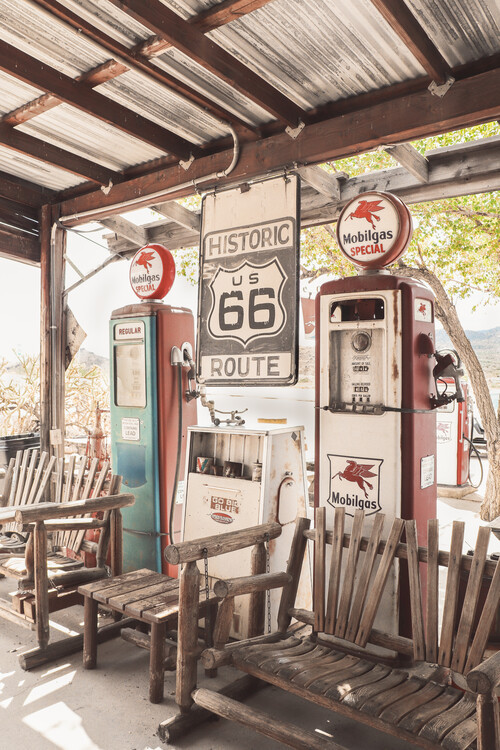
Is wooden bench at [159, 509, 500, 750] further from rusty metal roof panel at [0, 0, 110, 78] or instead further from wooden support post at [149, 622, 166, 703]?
rusty metal roof panel at [0, 0, 110, 78]

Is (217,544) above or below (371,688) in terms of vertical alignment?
above

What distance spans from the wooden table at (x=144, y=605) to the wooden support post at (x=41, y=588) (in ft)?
0.88

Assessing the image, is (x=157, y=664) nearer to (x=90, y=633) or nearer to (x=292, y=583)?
(x=90, y=633)

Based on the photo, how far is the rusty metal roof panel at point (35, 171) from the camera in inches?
175

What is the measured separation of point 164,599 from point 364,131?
2.68 m

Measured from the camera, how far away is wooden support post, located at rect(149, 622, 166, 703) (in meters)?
2.92

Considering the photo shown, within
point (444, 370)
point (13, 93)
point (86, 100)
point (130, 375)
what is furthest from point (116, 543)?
point (13, 93)

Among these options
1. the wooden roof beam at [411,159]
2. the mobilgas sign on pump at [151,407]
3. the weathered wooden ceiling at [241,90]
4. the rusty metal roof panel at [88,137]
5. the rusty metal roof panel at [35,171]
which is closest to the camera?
the weathered wooden ceiling at [241,90]

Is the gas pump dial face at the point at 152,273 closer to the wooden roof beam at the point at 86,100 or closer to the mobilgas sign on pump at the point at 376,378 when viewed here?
the wooden roof beam at the point at 86,100

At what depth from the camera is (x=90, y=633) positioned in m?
3.27

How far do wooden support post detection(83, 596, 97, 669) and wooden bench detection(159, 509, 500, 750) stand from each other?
79cm

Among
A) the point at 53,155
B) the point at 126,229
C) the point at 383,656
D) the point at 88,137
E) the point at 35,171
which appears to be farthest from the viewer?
the point at 126,229

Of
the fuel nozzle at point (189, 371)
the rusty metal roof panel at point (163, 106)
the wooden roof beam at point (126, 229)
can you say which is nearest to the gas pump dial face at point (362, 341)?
the fuel nozzle at point (189, 371)

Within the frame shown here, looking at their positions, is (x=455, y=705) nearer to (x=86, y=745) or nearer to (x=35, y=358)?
(x=86, y=745)
